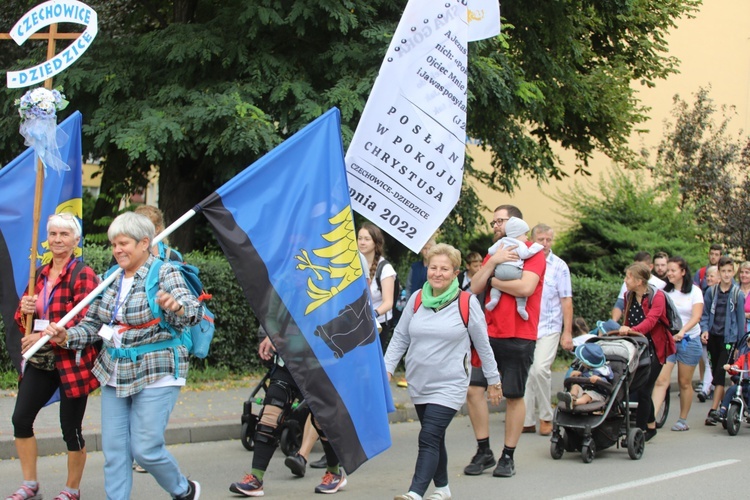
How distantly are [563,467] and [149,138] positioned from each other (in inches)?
265

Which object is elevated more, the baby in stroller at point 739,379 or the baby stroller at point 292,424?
the baby in stroller at point 739,379

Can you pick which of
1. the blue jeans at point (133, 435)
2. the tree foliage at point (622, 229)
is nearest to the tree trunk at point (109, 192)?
the tree foliage at point (622, 229)

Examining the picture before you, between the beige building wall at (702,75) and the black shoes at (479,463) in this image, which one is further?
the beige building wall at (702,75)

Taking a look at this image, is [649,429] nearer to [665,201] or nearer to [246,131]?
[246,131]

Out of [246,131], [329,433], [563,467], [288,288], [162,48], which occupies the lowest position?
[563,467]

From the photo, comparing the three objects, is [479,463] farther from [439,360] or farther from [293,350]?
[293,350]

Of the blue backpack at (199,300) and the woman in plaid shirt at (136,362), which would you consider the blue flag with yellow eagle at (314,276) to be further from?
the woman in plaid shirt at (136,362)

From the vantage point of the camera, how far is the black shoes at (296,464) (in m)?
7.34

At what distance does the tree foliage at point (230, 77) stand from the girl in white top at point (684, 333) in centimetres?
370

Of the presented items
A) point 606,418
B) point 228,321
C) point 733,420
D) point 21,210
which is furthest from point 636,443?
point 228,321

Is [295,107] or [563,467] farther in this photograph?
[295,107]

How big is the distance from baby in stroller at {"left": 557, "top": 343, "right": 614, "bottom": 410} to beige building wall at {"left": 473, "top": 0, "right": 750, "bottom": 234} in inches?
883

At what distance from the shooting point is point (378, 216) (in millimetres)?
6707

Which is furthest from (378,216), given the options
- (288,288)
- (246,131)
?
(246,131)
